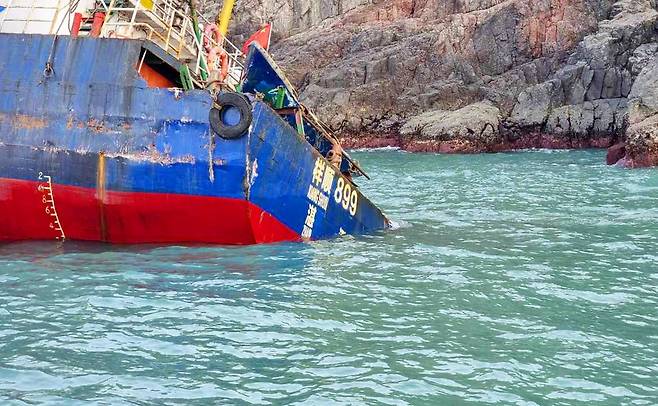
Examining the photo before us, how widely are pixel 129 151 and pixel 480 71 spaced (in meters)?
35.8

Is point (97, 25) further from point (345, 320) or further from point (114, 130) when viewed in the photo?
point (345, 320)

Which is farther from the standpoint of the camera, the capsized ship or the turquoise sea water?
the capsized ship

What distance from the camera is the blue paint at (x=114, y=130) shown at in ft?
32.0

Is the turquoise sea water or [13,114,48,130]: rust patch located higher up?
[13,114,48,130]: rust patch

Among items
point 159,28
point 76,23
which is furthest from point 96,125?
point 159,28

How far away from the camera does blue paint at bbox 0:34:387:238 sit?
9.77m

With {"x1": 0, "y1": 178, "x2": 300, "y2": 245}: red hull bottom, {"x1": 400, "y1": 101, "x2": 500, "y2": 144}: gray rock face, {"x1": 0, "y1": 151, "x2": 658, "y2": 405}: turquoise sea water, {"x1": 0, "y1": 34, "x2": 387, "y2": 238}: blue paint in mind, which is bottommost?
{"x1": 0, "y1": 151, "x2": 658, "y2": 405}: turquoise sea water

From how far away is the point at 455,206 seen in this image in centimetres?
1564

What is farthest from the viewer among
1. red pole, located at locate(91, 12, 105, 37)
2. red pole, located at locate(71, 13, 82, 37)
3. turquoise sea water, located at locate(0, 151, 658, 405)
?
A: red pole, located at locate(71, 13, 82, 37)

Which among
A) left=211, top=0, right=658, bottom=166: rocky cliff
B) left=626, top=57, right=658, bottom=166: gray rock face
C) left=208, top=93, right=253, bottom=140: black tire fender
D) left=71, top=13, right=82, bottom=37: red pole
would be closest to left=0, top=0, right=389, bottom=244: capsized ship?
left=208, top=93, right=253, bottom=140: black tire fender

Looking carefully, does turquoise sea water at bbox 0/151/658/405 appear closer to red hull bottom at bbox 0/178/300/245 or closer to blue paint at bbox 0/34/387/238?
red hull bottom at bbox 0/178/300/245

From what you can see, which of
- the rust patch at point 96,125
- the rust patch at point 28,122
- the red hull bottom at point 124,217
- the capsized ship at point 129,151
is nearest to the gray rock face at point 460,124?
the capsized ship at point 129,151

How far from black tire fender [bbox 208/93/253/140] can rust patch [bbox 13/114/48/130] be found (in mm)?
2401

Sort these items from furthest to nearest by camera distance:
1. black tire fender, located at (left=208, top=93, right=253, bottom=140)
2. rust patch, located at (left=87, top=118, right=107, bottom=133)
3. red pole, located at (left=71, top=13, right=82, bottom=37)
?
red pole, located at (left=71, top=13, right=82, bottom=37) < rust patch, located at (left=87, top=118, right=107, bottom=133) < black tire fender, located at (left=208, top=93, right=253, bottom=140)
